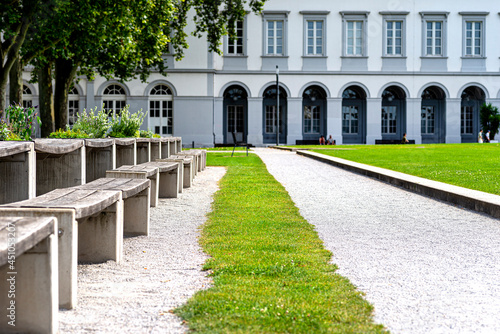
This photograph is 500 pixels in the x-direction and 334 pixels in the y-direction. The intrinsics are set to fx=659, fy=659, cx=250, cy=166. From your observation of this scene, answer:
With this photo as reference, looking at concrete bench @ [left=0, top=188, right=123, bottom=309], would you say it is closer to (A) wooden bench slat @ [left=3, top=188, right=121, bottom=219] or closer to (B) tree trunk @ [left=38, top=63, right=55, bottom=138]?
(A) wooden bench slat @ [left=3, top=188, right=121, bottom=219]

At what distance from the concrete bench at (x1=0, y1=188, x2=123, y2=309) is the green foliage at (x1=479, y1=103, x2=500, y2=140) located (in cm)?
4267

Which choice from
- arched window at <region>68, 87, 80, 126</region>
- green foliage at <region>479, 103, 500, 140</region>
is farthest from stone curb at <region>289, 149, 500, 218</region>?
green foliage at <region>479, 103, 500, 140</region>

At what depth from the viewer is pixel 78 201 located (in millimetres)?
4293

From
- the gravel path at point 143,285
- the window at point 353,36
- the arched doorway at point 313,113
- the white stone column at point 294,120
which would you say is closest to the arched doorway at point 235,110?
the white stone column at point 294,120

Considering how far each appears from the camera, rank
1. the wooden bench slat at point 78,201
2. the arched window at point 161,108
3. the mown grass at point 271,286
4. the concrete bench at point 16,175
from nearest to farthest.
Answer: the mown grass at point 271,286, the wooden bench slat at point 78,201, the concrete bench at point 16,175, the arched window at point 161,108

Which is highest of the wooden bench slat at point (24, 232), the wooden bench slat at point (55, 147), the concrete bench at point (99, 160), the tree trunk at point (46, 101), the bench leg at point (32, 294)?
the tree trunk at point (46, 101)

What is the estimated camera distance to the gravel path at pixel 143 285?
3.38 m

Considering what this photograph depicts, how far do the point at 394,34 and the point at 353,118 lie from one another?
6.46 metres

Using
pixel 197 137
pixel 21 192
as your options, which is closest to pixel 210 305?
pixel 21 192

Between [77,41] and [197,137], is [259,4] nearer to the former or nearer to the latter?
[77,41]

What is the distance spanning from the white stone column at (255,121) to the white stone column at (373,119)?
7.48 metres

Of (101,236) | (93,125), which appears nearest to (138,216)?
(101,236)

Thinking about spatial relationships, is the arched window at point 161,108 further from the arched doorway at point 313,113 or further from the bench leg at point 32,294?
the bench leg at point 32,294

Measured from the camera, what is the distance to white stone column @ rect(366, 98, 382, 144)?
45594mm
